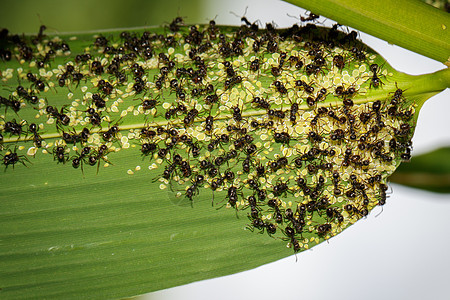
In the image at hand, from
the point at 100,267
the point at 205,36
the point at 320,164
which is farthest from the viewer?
the point at 205,36

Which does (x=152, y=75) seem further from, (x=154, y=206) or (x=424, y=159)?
(x=424, y=159)

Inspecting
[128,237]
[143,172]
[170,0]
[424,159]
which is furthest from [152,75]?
[170,0]

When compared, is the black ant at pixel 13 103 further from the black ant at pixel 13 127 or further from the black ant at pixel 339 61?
the black ant at pixel 339 61

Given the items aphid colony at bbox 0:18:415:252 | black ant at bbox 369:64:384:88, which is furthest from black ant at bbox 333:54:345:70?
black ant at bbox 369:64:384:88

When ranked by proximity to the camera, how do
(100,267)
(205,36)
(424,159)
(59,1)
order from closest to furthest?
(100,267), (205,36), (424,159), (59,1)

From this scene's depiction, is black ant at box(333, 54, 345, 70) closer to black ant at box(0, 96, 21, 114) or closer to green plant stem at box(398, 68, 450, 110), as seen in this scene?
green plant stem at box(398, 68, 450, 110)

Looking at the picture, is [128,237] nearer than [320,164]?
Yes

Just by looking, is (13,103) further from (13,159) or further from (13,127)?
(13,159)
